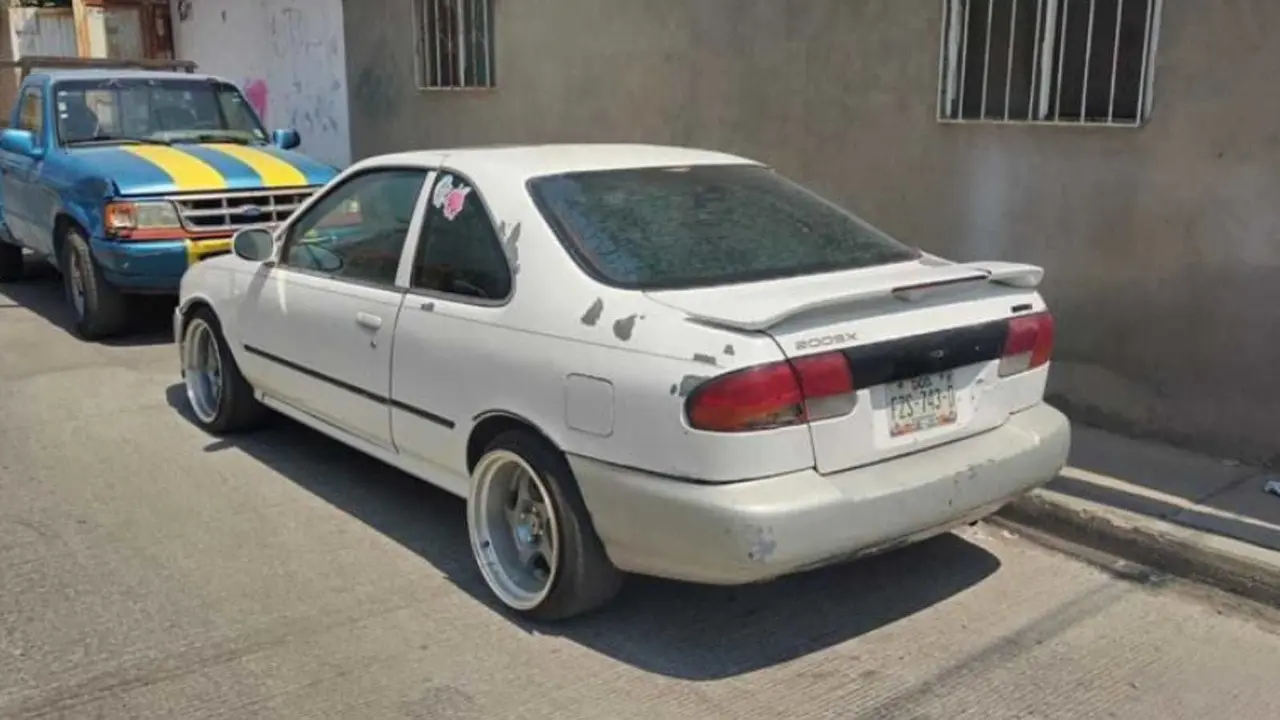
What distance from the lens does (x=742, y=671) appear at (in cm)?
374

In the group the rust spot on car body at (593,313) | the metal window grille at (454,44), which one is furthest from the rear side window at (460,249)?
the metal window grille at (454,44)

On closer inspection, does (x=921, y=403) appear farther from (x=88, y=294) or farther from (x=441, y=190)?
(x=88, y=294)

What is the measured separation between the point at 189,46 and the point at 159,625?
14359 mm

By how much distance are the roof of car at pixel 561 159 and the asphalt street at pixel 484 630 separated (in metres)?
1.51

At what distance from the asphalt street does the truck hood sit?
10.2 feet

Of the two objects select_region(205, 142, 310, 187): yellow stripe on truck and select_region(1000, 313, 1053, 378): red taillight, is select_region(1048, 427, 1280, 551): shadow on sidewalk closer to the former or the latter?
select_region(1000, 313, 1053, 378): red taillight

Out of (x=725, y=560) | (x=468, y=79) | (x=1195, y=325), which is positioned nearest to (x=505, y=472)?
(x=725, y=560)

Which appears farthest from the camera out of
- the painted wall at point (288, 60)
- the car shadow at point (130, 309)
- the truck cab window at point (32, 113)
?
the painted wall at point (288, 60)

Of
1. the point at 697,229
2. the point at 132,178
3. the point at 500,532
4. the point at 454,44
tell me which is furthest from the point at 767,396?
the point at 454,44

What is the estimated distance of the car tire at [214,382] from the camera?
19.7 feet

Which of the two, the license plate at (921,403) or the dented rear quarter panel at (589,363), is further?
the license plate at (921,403)

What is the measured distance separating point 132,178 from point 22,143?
169cm

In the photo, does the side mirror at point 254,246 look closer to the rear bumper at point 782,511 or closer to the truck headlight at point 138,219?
the rear bumper at point 782,511

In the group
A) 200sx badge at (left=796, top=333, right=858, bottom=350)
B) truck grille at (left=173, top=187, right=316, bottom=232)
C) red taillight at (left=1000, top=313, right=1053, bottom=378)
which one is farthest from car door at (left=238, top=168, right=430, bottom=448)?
truck grille at (left=173, top=187, right=316, bottom=232)
